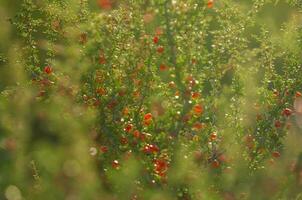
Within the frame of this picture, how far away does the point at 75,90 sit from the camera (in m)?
3.93

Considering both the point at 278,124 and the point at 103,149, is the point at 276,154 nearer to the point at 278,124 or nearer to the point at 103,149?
the point at 278,124

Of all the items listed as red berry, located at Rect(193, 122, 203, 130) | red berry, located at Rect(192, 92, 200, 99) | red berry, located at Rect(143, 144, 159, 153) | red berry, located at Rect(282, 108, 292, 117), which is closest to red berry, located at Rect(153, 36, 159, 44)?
red berry, located at Rect(192, 92, 200, 99)

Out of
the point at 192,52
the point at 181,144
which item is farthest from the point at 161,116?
the point at 192,52

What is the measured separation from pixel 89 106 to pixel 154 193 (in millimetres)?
978

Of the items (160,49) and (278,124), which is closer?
(160,49)

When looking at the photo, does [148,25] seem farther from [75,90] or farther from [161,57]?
[75,90]

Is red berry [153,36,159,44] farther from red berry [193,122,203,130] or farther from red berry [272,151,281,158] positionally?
red berry [272,151,281,158]

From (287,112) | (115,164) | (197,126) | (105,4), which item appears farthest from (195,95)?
(105,4)

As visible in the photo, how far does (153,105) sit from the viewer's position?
3920 mm

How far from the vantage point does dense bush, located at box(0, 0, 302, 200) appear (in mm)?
3492

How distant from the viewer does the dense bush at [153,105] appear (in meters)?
3.49

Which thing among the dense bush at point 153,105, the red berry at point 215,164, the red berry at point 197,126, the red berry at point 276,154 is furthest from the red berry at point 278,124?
the red berry at point 197,126

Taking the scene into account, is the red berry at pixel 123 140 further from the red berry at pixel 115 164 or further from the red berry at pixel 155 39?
the red berry at pixel 155 39

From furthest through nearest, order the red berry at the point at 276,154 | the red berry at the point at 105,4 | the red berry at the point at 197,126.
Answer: the red berry at the point at 105,4
the red berry at the point at 276,154
the red berry at the point at 197,126
